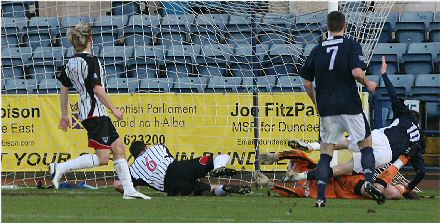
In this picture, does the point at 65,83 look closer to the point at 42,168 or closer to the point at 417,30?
the point at 42,168

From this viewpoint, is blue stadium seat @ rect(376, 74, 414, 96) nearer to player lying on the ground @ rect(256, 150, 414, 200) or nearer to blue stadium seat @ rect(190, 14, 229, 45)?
blue stadium seat @ rect(190, 14, 229, 45)

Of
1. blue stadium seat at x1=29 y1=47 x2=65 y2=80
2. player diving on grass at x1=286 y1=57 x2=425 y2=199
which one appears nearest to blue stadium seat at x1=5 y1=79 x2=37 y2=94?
blue stadium seat at x1=29 y1=47 x2=65 y2=80

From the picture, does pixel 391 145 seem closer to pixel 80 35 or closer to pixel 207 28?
pixel 80 35

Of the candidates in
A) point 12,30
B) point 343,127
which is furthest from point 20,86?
point 343,127

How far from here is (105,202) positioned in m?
10.9

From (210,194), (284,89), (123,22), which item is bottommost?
(210,194)

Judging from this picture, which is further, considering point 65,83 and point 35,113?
point 35,113

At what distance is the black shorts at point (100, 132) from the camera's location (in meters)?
11.4

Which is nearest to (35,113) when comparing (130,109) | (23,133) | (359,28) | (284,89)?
(23,133)

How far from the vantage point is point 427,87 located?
696 inches

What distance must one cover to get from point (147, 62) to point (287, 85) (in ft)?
7.03

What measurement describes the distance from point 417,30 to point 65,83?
28.8 ft

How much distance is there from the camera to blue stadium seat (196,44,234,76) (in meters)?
16.5

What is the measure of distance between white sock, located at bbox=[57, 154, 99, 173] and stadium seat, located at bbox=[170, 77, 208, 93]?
4395 millimetres
